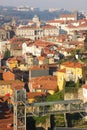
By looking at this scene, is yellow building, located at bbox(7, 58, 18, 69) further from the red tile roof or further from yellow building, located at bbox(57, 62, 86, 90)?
yellow building, located at bbox(57, 62, 86, 90)

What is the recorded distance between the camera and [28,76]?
30.8 metres

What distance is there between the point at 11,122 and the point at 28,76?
36.9 ft

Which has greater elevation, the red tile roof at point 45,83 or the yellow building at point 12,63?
the red tile roof at point 45,83

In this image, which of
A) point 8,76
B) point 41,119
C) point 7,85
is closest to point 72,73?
point 7,85

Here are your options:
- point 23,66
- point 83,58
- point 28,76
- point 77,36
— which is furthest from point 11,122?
point 77,36

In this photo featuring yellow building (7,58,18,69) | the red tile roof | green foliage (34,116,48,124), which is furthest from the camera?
yellow building (7,58,18,69)

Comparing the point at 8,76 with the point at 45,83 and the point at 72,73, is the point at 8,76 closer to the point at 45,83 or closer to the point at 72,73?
the point at 45,83

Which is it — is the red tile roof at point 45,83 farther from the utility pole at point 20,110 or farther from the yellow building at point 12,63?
the yellow building at point 12,63

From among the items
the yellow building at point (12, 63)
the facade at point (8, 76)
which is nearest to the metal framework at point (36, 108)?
the facade at point (8, 76)

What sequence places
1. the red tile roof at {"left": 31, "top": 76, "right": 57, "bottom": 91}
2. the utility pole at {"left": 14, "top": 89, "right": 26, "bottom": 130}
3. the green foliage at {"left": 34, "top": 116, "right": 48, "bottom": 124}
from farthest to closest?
the red tile roof at {"left": 31, "top": 76, "right": 57, "bottom": 91} → the green foliage at {"left": 34, "top": 116, "right": 48, "bottom": 124} → the utility pole at {"left": 14, "top": 89, "right": 26, "bottom": 130}

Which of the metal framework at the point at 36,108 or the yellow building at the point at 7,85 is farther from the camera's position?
the yellow building at the point at 7,85

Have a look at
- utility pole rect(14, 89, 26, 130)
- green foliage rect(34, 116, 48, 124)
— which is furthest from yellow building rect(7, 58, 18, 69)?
utility pole rect(14, 89, 26, 130)

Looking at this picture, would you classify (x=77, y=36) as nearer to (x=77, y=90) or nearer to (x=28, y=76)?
(x=28, y=76)

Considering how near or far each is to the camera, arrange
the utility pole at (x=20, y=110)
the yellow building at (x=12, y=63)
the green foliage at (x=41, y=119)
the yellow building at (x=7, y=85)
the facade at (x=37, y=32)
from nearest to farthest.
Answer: the utility pole at (x=20, y=110) < the green foliage at (x=41, y=119) < the yellow building at (x=7, y=85) < the yellow building at (x=12, y=63) < the facade at (x=37, y=32)
